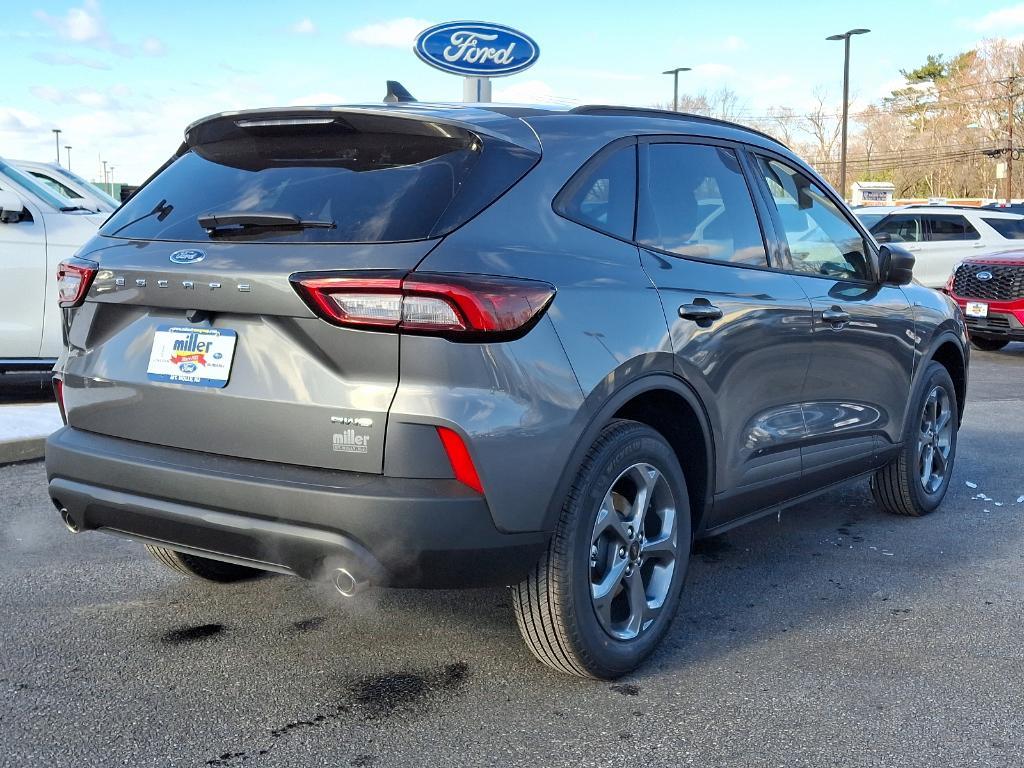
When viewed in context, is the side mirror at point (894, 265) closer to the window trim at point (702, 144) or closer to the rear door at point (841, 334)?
the rear door at point (841, 334)

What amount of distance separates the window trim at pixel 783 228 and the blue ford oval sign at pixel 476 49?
9.18m

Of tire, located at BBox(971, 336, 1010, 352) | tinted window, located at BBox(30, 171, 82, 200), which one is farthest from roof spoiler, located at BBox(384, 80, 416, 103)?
tire, located at BBox(971, 336, 1010, 352)

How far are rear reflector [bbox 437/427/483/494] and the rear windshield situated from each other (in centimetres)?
54

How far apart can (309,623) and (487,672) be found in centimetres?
74

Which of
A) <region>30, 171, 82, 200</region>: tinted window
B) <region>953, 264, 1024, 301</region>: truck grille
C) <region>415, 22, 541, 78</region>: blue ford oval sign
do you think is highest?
<region>415, 22, 541, 78</region>: blue ford oval sign

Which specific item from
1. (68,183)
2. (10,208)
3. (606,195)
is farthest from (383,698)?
(68,183)

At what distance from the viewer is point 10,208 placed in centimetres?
808

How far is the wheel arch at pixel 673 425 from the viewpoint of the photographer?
3.24 meters

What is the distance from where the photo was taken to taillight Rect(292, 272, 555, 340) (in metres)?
2.95

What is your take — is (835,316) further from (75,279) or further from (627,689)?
(75,279)

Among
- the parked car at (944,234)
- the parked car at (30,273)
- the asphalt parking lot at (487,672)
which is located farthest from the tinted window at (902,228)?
the asphalt parking lot at (487,672)

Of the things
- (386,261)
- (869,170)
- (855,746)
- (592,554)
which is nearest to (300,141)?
(386,261)

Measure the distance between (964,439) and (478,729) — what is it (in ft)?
18.6

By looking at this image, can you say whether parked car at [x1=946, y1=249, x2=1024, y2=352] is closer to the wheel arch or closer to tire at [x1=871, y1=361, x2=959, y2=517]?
tire at [x1=871, y1=361, x2=959, y2=517]
